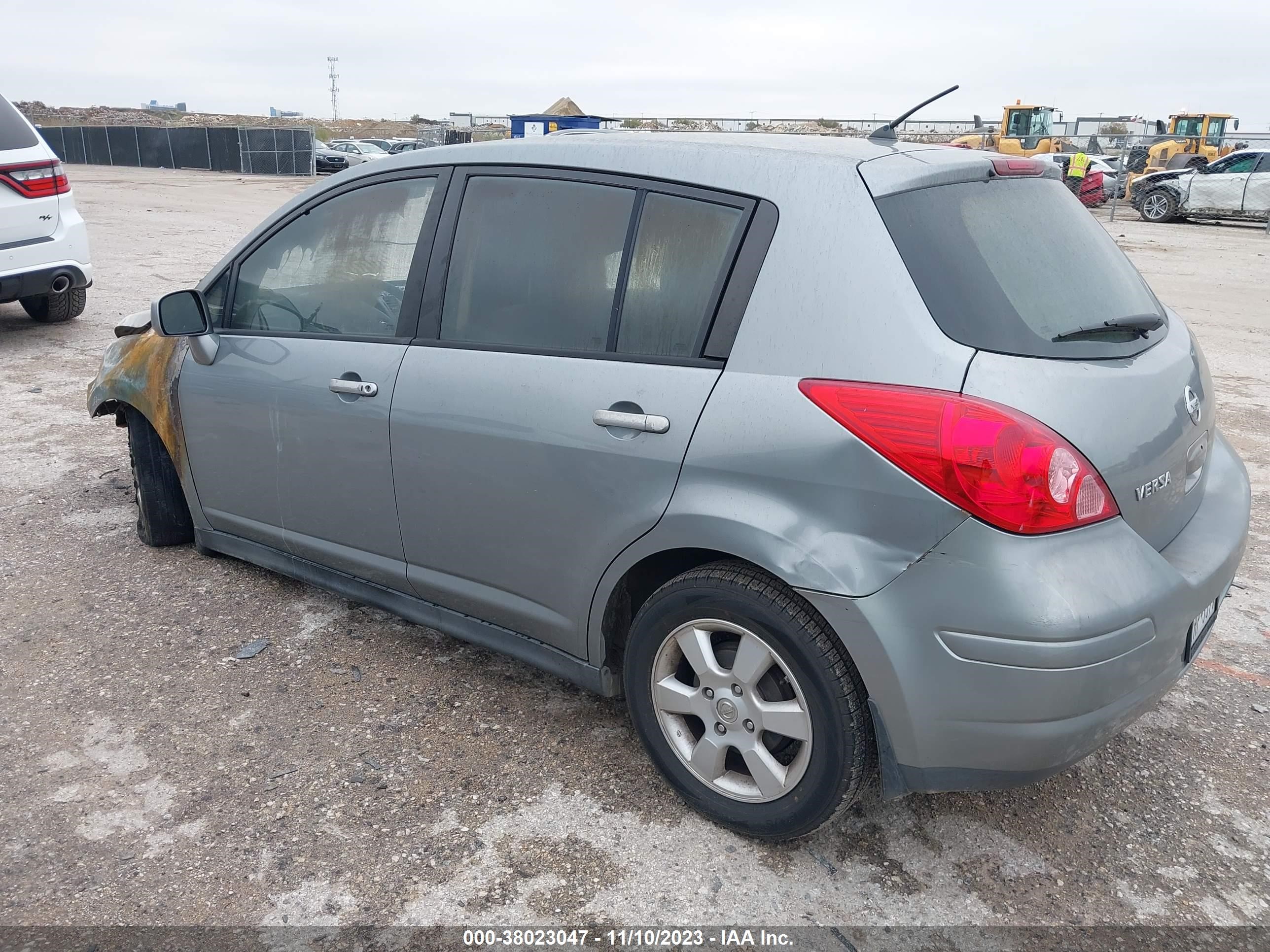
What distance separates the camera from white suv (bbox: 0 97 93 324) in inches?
293

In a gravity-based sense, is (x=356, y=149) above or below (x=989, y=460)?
above

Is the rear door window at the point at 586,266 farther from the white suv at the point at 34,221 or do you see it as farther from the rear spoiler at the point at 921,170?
the white suv at the point at 34,221

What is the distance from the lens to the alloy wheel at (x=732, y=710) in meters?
2.47

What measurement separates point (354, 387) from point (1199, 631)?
248cm

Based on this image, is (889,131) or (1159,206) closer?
(889,131)

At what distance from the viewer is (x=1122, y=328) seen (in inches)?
102

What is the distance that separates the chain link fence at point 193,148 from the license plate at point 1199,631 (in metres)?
35.1

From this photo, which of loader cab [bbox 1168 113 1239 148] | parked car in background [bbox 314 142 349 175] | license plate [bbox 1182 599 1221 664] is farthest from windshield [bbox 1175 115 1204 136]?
license plate [bbox 1182 599 1221 664]

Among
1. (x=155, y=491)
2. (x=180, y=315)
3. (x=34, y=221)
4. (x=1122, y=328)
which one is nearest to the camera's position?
(x=1122, y=328)

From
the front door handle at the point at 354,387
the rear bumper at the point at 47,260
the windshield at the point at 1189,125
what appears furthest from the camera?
the windshield at the point at 1189,125

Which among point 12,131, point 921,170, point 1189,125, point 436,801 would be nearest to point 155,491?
point 436,801

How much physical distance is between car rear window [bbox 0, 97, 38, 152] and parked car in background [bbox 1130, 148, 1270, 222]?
22.3 m

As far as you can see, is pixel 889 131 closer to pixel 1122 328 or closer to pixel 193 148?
pixel 1122 328

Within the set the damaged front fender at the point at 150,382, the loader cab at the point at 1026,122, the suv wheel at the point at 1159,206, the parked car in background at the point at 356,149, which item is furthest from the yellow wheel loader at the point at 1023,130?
the damaged front fender at the point at 150,382
